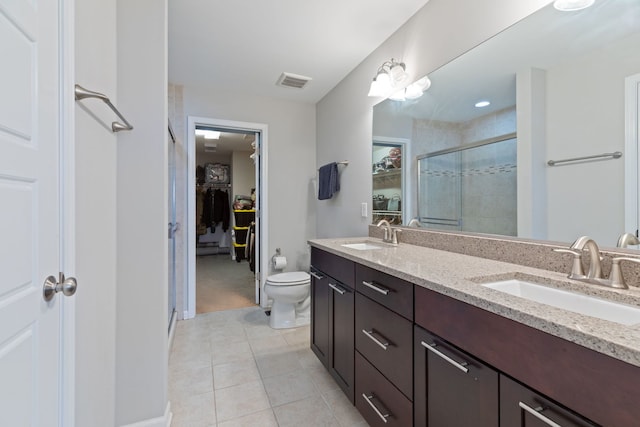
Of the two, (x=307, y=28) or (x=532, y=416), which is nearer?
(x=532, y=416)

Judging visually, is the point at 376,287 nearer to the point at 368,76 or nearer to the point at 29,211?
the point at 29,211

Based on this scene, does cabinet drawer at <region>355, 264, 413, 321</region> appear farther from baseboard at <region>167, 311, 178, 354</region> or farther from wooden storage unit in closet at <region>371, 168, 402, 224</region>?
baseboard at <region>167, 311, 178, 354</region>

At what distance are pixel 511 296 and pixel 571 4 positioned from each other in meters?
1.21

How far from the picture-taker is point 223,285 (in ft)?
13.5

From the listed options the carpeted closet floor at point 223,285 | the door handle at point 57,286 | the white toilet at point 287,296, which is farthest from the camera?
the carpeted closet floor at point 223,285

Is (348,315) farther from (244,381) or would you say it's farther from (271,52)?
(271,52)

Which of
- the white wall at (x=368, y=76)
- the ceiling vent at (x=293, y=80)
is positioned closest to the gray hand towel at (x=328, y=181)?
the white wall at (x=368, y=76)

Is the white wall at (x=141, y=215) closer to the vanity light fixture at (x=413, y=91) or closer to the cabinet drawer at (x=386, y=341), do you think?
the cabinet drawer at (x=386, y=341)

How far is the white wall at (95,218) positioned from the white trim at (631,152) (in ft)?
6.09

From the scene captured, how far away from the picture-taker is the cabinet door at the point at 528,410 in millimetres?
627

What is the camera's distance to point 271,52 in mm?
2373

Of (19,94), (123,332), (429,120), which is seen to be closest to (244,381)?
(123,332)

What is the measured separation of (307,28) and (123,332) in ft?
7.13

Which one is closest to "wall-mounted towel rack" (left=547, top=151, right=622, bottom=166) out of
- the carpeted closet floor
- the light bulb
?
the light bulb
